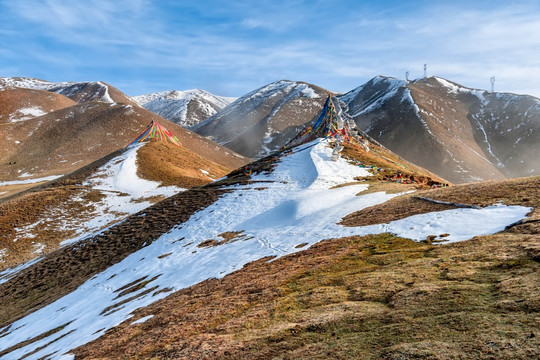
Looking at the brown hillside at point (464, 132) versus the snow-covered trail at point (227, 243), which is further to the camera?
the brown hillside at point (464, 132)

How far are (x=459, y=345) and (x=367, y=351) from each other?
70.5 inches

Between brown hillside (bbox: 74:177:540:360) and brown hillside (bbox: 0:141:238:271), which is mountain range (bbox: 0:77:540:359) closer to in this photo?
brown hillside (bbox: 74:177:540:360)

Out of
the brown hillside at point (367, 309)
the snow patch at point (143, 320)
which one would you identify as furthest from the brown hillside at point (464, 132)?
the snow patch at point (143, 320)

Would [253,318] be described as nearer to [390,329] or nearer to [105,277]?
[390,329]

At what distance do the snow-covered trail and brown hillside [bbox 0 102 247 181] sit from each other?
67.0 metres

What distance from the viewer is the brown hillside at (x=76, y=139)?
86.7m

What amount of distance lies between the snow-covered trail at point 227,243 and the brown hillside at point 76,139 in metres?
67.0

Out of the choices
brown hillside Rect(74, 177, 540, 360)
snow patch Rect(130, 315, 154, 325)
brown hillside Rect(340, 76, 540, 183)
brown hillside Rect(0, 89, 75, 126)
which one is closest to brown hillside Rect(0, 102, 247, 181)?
brown hillside Rect(0, 89, 75, 126)

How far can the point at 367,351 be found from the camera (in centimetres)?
685

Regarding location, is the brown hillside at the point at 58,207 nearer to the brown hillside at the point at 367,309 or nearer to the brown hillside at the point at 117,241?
the brown hillside at the point at 117,241

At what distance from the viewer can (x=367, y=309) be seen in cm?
901

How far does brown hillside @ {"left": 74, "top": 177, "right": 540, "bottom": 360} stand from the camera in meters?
6.71

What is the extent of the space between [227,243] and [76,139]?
96.5 m

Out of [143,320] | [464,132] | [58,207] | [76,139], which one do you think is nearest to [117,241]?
[143,320]
